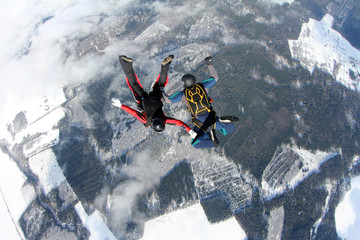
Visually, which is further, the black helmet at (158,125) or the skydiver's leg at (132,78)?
the skydiver's leg at (132,78)

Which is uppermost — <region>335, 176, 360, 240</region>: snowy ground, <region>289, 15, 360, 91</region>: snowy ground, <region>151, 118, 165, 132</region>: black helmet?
<region>151, 118, 165, 132</region>: black helmet

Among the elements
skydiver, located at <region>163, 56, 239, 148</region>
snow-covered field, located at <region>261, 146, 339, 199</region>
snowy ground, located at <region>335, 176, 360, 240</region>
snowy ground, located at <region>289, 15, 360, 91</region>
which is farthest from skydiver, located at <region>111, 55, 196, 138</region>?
snowy ground, located at <region>289, 15, 360, 91</region>

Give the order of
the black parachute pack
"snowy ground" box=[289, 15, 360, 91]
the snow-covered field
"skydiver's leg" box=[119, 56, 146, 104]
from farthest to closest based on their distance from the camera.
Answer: "snowy ground" box=[289, 15, 360, 91], the snow-covered field, the black parachute pack, "skydiver's leg" box=[119, 56, 146, 104]

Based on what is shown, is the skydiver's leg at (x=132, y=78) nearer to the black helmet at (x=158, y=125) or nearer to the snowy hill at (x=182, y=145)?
the black helmet at (x=158, y=125)

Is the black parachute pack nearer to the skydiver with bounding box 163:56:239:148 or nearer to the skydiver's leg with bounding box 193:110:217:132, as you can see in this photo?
the skydiver with bounding box 163:56:239:148

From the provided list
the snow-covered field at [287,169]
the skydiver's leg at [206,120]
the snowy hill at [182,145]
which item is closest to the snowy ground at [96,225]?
the snowy hill at [182,145]
